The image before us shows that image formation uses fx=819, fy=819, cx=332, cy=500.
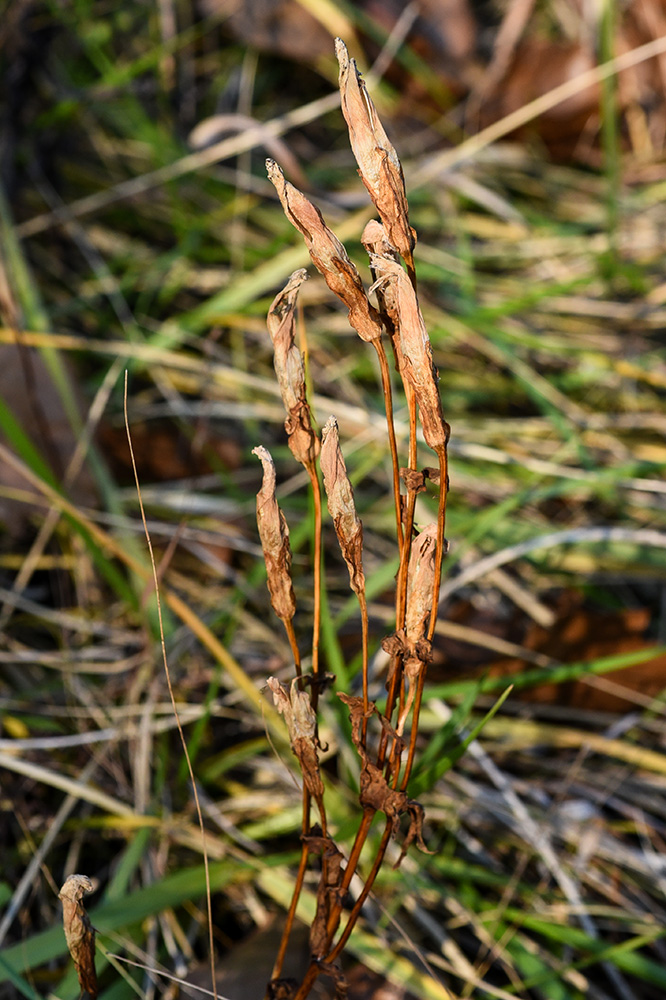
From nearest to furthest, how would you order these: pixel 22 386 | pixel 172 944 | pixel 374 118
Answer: pixel 374 118 < pixel 172 944 < pixel 22 386

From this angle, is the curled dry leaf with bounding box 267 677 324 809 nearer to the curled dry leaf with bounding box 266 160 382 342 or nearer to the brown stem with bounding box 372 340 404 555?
the brown stem with bounding box 372 340 404 555

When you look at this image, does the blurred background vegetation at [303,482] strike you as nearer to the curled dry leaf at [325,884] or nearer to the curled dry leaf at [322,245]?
the curled dry leaf at [325,884]

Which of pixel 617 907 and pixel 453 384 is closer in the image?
pixel 617 907

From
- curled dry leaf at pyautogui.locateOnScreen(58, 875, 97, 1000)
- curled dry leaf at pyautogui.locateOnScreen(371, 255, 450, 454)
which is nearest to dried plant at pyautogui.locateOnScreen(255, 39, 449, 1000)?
curled dry leaf at pyautogui.locateOnScreen(371, 255, 450, 454)

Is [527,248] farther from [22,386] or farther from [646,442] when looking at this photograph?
[22,386]

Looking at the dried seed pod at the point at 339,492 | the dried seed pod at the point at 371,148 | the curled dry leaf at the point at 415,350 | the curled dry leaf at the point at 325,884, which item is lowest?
the curled dry leaf at the point at 325,884

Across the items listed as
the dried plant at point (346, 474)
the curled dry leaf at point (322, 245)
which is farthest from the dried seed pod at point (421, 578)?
the curled dry leaf at point (322, 245)

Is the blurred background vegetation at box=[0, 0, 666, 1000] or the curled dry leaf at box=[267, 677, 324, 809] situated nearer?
the curled dry leaf at box=[267, 677, 324, 809]

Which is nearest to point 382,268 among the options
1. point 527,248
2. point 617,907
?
point 617,907
